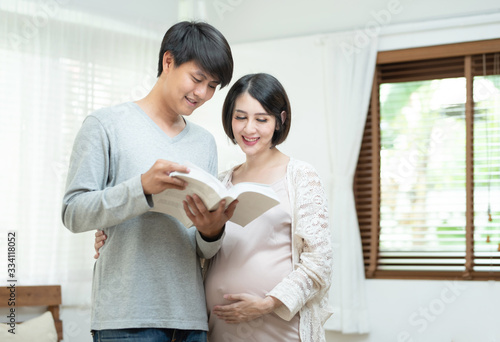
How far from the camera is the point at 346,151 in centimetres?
423

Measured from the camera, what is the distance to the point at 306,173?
72.3 inches

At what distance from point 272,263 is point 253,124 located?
18.0 inches

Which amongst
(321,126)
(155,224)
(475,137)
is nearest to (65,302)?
(321,126)

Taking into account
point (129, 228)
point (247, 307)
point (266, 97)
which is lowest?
point (247, 307)

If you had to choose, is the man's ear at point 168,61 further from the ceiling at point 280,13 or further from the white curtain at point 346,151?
the white curtain at point 346,151

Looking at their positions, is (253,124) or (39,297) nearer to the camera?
(253,124)

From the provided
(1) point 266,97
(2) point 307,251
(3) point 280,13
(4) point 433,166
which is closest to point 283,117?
(1) point 266,97

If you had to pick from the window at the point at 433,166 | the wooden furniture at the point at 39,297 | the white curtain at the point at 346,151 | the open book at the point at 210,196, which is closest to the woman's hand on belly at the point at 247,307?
the open book at the point at 210,196

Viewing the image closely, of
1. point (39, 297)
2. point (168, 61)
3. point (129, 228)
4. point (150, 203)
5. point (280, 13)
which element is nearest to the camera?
point (150, 203)

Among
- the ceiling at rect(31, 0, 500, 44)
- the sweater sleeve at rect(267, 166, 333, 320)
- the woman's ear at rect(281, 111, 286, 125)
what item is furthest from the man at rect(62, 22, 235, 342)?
the ceiling at rect(31, 0, 500, 44)

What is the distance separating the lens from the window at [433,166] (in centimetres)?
397

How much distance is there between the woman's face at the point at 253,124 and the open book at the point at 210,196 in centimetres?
38

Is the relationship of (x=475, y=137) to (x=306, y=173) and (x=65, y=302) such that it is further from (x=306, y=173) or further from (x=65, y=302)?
(x=65, y=302)

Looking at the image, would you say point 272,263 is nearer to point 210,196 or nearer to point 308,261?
point 308,261
